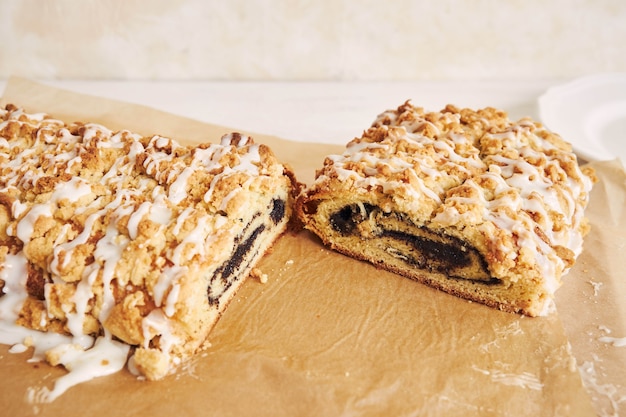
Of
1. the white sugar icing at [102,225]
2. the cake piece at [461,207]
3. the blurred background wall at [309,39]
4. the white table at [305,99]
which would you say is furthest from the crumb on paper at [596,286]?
the blurred background wall at [309,39]

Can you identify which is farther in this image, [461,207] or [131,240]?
[461,207]

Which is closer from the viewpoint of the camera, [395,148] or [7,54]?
[395,148]

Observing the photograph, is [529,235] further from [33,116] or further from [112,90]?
[112,90]

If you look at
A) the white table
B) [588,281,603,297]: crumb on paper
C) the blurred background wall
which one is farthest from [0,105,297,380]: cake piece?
the blurred background wall

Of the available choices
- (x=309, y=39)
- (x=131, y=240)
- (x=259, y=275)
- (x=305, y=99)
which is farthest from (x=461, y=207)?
(x=309, y=39)

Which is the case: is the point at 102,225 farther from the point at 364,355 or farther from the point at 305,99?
the point at 305,99

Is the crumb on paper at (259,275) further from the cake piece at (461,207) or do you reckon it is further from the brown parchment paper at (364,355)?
the cake piece at (461,207)

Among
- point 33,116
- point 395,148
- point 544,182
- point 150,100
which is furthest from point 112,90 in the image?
point 544,182
